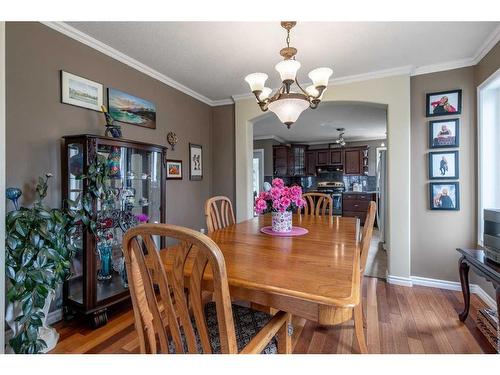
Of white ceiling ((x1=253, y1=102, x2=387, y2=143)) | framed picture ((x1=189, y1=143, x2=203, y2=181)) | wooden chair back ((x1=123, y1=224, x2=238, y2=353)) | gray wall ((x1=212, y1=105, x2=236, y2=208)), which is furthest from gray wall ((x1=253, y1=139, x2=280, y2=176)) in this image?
wooden chair back ((x1=123, y1=224, x2=238, y2=353))

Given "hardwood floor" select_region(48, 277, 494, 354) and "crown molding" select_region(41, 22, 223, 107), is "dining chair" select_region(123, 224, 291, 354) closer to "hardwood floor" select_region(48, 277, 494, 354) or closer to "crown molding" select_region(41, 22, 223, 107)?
"hardwood floor" select_region(48, 277, 494, 354)

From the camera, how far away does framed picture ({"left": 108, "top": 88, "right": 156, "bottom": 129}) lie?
7.77 feet

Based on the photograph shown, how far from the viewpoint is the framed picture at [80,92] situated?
77.7 inches

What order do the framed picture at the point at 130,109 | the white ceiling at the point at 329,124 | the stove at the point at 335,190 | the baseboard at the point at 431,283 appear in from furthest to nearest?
the stove at the point at 335,190
the white ceiling at the point at 329,124
the baseboard at the point at 431,283
the framed picture at the point at 130,109

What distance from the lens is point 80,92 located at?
208 cm

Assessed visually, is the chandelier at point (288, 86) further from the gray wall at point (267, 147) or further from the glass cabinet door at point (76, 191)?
the gray wall at point (267, 147)

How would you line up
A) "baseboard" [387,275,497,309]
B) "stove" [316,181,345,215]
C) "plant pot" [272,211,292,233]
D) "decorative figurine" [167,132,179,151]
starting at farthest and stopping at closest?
"stove" [316,181,345,215] < "decorative figurine" [167,132,179,151] < "baseboard" [387,275,497,309] < "plant pot" [272,211,292,233]

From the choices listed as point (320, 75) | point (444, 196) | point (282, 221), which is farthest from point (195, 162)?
point (444, 196)

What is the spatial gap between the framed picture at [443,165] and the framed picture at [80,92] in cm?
332

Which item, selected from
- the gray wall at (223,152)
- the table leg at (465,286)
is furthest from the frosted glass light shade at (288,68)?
the gray wall at (223,152)

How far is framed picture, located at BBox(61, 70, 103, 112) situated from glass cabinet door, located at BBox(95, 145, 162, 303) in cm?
49

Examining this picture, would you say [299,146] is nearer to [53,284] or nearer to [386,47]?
[386,47]
